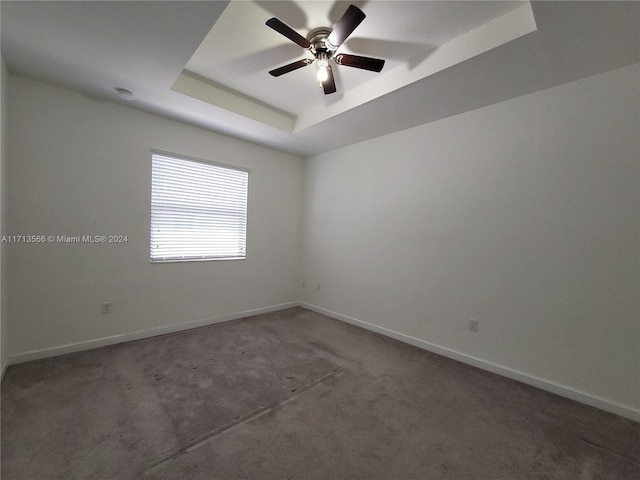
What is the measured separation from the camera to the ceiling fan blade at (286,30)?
167 cm

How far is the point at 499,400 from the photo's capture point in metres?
2.17

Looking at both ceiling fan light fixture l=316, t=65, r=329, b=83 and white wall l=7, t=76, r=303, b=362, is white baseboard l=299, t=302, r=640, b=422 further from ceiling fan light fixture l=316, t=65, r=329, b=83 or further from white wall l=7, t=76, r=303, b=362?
ceiling fan light fixture l=316, t=65, r=329, b=83

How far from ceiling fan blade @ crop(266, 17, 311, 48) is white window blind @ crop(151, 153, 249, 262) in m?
2.28

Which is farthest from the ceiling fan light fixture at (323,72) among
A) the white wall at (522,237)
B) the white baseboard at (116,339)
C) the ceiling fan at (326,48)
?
the white baseboard at (116,339)

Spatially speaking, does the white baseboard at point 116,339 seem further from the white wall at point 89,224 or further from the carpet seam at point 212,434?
the carpet seam at point 212,434

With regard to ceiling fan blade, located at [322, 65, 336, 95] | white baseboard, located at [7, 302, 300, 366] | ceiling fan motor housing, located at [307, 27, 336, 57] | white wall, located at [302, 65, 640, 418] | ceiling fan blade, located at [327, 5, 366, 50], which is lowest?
white baseboard, located at [7, 302, 300, 366]

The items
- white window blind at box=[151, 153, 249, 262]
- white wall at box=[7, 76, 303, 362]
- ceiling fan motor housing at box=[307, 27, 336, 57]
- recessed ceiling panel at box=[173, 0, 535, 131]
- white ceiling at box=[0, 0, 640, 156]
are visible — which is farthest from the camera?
white window blind at box=[151, 153, 249, 262]

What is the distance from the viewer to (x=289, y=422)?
182 centimetres

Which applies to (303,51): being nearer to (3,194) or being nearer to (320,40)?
(320,40)

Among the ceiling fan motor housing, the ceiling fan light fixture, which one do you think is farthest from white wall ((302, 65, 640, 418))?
the ceiling fan motor housing

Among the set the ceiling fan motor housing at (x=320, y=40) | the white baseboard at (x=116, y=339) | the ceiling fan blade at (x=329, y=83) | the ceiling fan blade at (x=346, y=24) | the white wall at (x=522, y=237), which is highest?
the ceiling fan motor housing at (x=320, y=40)

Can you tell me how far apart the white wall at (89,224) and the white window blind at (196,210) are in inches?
5.0

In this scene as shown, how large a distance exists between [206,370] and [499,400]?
2574 millimetres

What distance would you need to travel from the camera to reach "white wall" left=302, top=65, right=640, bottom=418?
2.08 m
